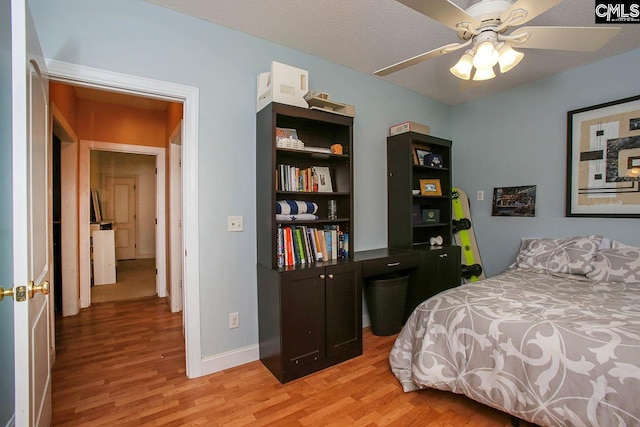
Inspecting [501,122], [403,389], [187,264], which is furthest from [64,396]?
[501,122]

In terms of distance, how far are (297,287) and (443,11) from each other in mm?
1774

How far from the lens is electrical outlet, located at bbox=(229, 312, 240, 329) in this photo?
231cm

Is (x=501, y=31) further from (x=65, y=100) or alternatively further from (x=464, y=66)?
(x=65, y=100)

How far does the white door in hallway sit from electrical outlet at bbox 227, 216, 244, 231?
619 cm

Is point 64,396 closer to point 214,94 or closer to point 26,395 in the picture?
point 26,395

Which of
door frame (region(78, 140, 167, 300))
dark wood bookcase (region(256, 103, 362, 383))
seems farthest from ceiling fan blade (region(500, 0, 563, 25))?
door frame (region(78, 140, 167, 300))

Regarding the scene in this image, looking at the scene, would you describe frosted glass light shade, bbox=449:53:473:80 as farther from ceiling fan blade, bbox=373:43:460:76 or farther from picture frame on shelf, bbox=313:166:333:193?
picture frame on shelf, bbox=313:166:333:193

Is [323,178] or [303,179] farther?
[323,178]

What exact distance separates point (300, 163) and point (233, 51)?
1.00m

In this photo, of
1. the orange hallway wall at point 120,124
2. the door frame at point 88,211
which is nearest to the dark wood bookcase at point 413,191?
the door frame at point 88,211

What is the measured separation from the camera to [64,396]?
1.92 m

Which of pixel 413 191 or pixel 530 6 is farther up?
pixel 530 6

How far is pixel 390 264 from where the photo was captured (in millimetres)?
2742

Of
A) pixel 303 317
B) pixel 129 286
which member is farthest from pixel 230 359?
pixel 129 286
